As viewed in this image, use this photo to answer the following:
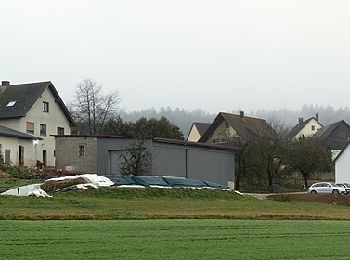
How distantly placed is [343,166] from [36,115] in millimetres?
36321

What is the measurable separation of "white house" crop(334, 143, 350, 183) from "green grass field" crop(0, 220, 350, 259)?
176 feet

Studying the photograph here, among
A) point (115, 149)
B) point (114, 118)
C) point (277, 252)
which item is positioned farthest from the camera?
point (114, 118)

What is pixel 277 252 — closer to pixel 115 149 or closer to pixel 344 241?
pixel 344 241

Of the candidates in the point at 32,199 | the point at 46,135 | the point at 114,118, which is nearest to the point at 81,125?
the point at 114,118

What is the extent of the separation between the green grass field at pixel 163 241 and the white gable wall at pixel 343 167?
53794 mm

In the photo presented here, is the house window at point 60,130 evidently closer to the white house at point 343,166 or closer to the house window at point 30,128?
the house window at point 30,128

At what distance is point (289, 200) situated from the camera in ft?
175

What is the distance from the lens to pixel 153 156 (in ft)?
200

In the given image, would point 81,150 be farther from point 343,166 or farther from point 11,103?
point 343,166

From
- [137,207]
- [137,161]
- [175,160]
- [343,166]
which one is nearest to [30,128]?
[175,160]

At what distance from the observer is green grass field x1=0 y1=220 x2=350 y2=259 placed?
15.7 meters

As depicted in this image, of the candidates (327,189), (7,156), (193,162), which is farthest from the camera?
(193,162)

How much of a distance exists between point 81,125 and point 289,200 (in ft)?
186

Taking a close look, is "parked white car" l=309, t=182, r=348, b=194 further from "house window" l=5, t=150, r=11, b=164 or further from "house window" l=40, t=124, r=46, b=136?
"house window" l=40, t=124, r=46, b=136
